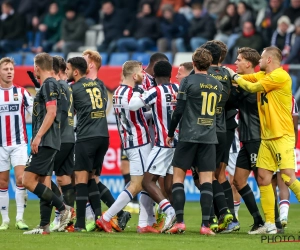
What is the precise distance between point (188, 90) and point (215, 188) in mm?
1423

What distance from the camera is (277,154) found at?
10.7 meters


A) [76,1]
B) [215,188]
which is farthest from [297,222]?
[76,1]

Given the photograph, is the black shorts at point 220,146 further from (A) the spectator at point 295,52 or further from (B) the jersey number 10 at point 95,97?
(A) the spectator at point 295,52

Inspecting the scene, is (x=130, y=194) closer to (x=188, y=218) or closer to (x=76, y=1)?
(x=188, y=218)

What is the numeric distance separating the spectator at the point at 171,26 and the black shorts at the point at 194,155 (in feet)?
39.2

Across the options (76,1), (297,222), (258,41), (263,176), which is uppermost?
(76,1)

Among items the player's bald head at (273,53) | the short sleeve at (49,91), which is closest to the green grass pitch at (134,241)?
the short sleeve at (49,91)

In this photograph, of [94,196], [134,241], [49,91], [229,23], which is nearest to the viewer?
[134,241]

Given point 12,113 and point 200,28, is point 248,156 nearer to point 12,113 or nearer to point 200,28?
point 12,113

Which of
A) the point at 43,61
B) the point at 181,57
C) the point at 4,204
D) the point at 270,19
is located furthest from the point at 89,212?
the point at 270,19

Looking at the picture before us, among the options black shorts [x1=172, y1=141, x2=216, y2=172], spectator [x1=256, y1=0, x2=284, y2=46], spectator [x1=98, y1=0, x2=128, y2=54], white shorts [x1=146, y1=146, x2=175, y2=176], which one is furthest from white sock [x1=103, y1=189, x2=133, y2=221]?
spectator [x1=98, y1=0, x2=128, y2=54]

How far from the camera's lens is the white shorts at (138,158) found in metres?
11.2

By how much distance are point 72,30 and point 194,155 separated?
1389cm

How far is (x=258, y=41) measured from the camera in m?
20.2
